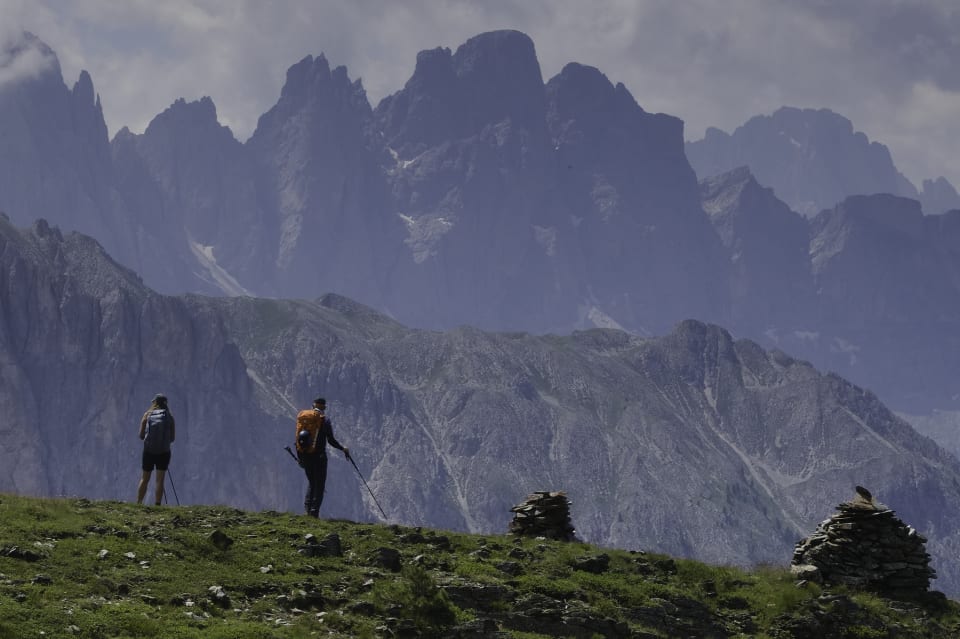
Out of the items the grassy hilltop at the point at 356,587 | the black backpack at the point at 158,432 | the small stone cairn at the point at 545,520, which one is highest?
the black backpack at the point at 158,432

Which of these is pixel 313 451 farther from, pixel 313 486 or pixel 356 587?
pixel 356 587

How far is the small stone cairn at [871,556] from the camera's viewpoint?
32219mm

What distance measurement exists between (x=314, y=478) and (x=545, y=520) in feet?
22.2

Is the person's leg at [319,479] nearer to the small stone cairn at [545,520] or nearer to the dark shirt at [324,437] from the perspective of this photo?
the dark shirt at [324,437]

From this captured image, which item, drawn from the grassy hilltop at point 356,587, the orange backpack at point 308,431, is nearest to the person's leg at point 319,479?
the orange backpack at point 308,431

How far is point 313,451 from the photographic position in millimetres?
34562

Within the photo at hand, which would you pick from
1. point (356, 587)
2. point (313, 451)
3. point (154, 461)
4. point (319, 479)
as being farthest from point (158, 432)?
point (356, 587)

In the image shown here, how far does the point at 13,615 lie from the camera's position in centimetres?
2109

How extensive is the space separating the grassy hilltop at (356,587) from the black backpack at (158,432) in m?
2.49

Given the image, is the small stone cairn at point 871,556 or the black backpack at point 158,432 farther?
the black backpack at point 158,432

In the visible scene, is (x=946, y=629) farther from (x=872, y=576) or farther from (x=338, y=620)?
(x=338, y=620)

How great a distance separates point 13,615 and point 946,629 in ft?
70.9

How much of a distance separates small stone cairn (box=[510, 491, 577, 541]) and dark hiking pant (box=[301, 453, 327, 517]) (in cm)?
574

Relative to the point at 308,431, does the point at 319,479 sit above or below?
below
